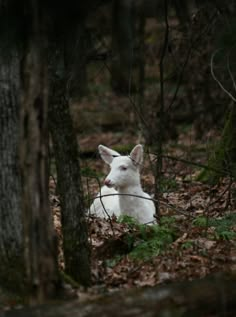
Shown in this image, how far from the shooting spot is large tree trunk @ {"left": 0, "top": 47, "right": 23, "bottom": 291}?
6875 mm

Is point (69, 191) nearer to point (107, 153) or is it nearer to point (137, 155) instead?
point (137, 155)

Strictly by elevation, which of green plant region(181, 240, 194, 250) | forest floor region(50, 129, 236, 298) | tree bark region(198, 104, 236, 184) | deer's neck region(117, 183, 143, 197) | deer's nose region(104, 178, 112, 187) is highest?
tree bark region(198, 104, 236, 184)

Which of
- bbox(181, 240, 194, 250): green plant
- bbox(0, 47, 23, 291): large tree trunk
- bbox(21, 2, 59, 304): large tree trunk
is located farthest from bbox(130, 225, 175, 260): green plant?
bbox(21, 2, 59, 304): large tree trunk

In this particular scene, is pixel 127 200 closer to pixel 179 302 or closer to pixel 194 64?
pixel 179 302

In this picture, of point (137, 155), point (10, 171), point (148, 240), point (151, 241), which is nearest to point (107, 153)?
point (137, 155)

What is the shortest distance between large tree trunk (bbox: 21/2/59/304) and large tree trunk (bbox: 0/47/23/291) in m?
1.29

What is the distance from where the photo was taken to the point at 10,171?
272 inches

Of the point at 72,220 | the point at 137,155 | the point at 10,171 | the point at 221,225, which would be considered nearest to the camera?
the point at 10,171

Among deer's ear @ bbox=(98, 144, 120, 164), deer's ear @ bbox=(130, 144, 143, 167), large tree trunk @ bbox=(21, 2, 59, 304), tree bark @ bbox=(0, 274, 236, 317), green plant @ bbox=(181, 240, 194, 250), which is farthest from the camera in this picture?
deer's ear @ bbox=(98, 144, 120, 164)

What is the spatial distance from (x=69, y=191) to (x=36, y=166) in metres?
1.77

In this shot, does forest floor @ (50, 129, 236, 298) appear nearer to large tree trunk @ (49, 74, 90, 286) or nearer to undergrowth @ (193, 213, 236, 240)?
undergrowth @ (193, 213, 236, 240)

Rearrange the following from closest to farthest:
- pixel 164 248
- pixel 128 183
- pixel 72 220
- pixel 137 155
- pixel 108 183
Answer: pixel 72 220, pixel 164 248, pixel 108 183, pixel 137 155, pixel 128 183

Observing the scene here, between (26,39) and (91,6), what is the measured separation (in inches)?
22.4

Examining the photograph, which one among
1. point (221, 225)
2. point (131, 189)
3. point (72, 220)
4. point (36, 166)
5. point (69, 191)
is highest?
point (36, 166)
